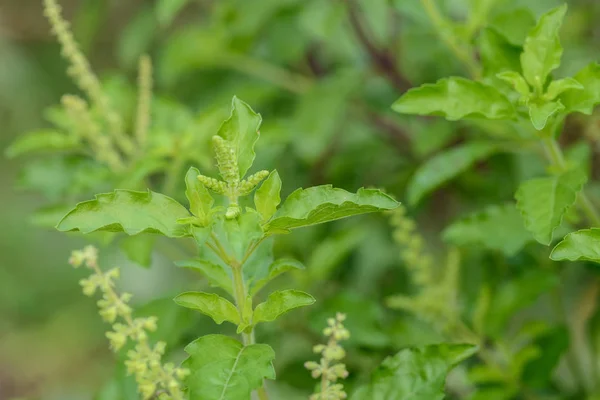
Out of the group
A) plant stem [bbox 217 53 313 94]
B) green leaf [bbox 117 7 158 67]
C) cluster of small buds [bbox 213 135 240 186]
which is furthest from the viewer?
green leaf [bbox 117 7 158 67]

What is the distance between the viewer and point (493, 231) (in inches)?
33.0

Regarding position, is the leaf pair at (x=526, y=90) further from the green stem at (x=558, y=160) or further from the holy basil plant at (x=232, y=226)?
the holy basil plant at (x=232, y=226)

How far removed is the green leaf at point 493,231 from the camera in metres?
0.82

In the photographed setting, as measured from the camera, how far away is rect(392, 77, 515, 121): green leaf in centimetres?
70

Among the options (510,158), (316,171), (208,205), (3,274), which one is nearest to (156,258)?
(3,274)

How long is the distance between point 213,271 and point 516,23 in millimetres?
469

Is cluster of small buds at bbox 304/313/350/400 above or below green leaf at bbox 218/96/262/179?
below

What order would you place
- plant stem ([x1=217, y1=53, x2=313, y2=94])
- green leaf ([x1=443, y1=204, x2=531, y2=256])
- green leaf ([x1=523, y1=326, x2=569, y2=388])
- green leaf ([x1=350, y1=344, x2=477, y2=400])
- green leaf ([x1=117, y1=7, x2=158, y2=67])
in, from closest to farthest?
green leaf ([x1=350, y1=344, x2=477, y2=400]) → green leaf ([x1=443, y1=204, x2=531, y2=256]) → green leaf ([x1=523, y1=326, x2=569, y2=388]) → plant stem ([x1=217, y1=53, x2=313, y2=94]) → green leaf ([x1=117, y1=7, x2=158, y2=67])

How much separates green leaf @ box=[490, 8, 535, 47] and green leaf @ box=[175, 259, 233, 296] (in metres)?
0.43

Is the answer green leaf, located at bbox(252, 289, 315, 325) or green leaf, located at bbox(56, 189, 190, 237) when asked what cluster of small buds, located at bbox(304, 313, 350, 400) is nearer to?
green leaf, located at bbox(252, 289, 315, 325)

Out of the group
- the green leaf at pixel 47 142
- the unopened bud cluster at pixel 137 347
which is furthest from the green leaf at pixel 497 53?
the green leaf at pixel 47 142

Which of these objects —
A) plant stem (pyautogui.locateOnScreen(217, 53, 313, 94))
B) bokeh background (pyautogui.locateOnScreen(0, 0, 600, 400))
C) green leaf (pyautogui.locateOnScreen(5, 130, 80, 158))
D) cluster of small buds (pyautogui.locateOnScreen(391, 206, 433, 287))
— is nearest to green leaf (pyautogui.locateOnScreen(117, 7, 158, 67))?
bokeh background (pyautogui.locateOnScreen(0, 0, 600, 400))

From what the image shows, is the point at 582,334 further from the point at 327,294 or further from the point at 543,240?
the point at 543,240

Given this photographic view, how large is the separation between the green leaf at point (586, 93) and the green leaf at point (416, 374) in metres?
0.24
